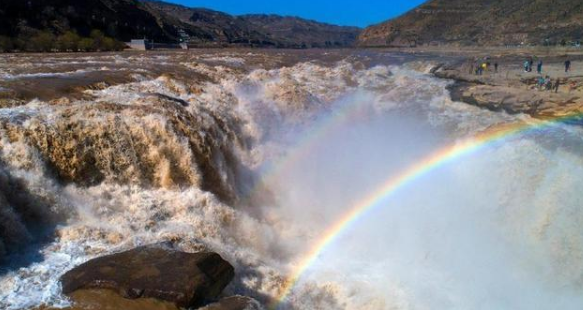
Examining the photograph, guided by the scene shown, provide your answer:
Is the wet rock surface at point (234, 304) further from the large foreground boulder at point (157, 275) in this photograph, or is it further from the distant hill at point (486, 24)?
the distant hill at point (486, 24)

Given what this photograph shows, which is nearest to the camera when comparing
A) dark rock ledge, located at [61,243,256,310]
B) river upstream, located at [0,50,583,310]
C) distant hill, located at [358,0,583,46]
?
dark rock ledge, located at [61,243,256,310]

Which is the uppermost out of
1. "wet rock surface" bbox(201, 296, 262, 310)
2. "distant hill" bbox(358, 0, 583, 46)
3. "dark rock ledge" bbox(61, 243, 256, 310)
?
"distant hill" bbox(358, 0, 583, 46)

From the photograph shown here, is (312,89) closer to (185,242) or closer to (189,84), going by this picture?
(189,84)

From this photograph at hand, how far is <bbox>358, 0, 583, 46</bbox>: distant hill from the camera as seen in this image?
260 feet

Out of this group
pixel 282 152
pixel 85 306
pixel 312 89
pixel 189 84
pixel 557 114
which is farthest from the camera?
pixel 312 89

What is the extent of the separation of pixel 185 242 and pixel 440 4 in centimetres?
13212

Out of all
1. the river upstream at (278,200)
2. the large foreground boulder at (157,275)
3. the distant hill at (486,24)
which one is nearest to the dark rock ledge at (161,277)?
the large foreground boulder at (157,275)

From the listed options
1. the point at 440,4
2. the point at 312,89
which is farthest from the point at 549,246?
the point at 440,4

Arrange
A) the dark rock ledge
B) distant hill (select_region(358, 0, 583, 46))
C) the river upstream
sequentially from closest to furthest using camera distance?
the dark rock ledge
the river upstream
distant hill (select_region(358, 0, 583, 46))

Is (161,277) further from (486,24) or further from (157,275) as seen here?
(486,24)

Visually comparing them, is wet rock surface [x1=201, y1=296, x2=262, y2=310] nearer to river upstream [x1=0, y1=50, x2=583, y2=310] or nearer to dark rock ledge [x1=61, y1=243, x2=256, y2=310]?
dark rock ledge [x1=61, y1=243, x2=256, y2=310]

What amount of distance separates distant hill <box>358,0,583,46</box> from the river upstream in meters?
64.0

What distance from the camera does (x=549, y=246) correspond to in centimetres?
877

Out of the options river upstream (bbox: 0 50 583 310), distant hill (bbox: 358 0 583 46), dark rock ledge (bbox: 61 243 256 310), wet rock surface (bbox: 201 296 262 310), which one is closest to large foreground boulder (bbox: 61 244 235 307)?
dark rock ledge (bbox: 61 243 256 310)
